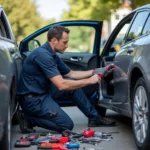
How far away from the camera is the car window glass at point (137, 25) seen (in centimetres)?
688

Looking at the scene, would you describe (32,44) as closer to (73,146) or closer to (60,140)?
(60,140)

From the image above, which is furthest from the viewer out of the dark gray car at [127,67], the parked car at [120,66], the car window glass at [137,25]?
the car window glass at [137,25]

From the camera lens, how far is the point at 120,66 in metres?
7.19

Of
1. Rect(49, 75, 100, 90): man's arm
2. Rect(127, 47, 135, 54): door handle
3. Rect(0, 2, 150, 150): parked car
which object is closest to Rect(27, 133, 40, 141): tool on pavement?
Rect(0, 2, 150, 150): parked car

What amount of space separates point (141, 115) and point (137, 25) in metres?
1.36

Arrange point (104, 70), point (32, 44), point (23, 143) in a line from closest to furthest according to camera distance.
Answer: point (23, 143) < point (104, 70) < point (32, 44)

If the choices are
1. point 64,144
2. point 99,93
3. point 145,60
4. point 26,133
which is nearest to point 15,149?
point 64,144

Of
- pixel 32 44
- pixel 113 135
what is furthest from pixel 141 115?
pixel 32 44

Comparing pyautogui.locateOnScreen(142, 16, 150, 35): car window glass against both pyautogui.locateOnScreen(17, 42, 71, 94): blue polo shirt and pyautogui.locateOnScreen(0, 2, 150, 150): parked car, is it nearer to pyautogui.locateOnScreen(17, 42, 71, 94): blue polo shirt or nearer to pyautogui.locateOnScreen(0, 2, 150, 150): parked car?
pyautogui.locateOnScreen(0, 2, 150, 150): parked car

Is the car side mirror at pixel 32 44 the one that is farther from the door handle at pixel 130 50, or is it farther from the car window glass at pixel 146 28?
the car window glass at pixel 146 28

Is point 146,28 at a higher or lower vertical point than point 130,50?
higher

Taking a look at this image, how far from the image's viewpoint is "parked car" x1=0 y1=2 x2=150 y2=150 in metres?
5.87

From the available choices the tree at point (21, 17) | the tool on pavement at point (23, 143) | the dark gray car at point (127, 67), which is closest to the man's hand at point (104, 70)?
the dark gray car at point (127, 67)

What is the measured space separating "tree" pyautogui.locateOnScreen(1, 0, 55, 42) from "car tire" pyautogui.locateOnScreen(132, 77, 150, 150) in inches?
1985
